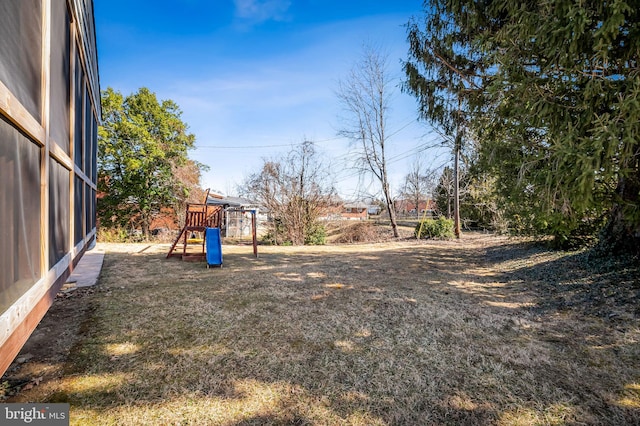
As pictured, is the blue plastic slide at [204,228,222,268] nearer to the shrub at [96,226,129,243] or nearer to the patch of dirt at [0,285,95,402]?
the patch of dirt at [0,285,95,402]

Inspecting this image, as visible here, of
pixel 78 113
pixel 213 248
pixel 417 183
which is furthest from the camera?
pixel 417 183

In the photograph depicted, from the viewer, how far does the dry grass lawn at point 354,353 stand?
5.86ft

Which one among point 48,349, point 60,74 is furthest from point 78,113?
point 48,349

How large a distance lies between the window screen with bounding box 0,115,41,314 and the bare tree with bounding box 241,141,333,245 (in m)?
10.7

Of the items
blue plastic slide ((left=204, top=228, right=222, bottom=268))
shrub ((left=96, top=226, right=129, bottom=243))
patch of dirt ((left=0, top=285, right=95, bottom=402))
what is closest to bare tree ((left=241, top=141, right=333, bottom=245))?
shrub ((left=96, top=226, right=129, bottom=243))

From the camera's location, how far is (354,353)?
248 cm

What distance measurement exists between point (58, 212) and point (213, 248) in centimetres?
417

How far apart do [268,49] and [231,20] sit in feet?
5.25

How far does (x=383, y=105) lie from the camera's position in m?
13.7

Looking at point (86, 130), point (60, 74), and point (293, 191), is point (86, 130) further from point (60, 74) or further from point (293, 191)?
point (293, 191)

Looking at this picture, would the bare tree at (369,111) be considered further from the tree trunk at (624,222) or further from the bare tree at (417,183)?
the tree trunk at (624,222)

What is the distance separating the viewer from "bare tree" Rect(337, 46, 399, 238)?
1343cm

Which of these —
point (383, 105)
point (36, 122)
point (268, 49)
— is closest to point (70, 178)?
point (36, 122)

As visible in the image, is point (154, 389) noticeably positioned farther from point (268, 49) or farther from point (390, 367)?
point (268, 49)
